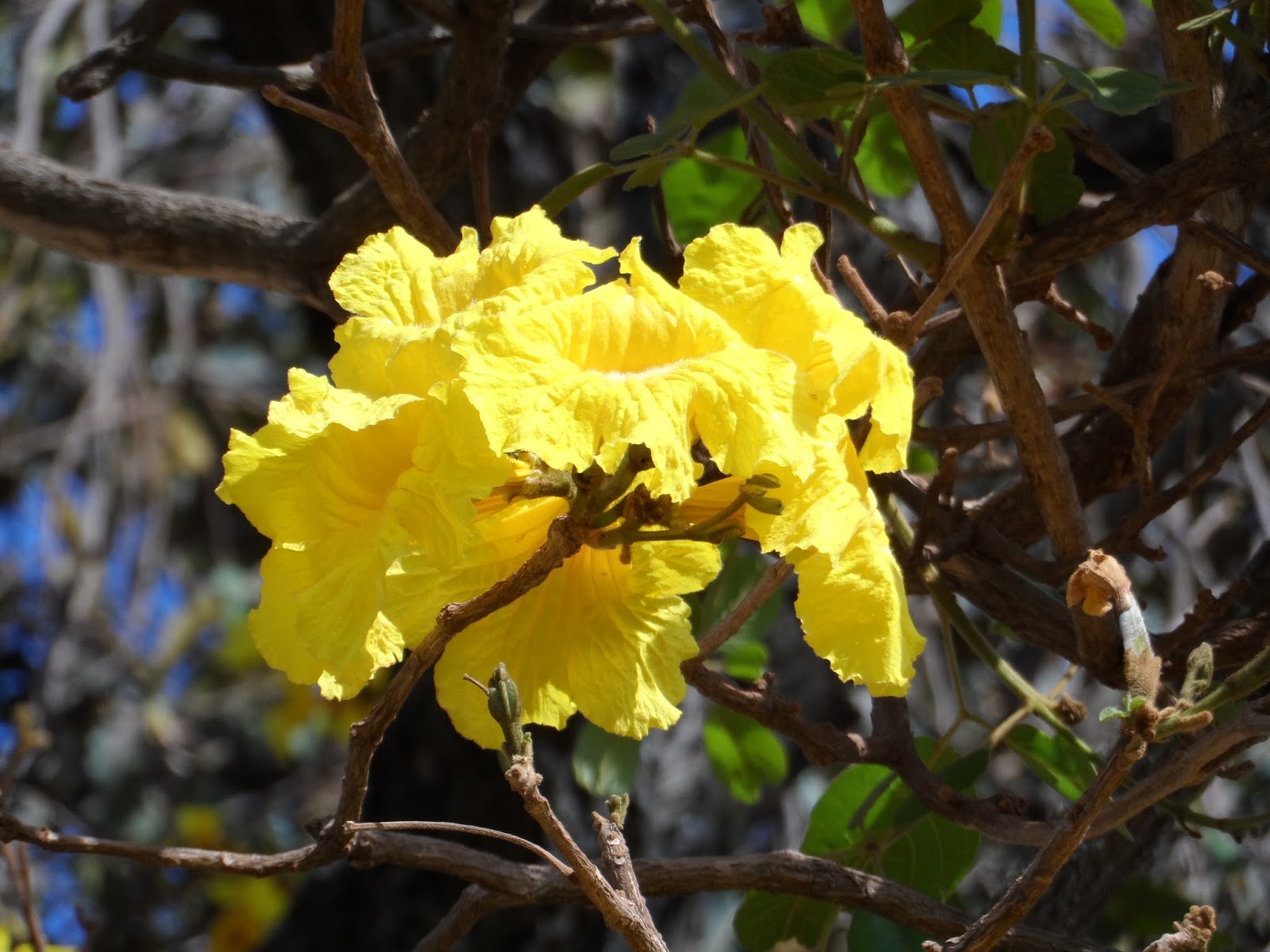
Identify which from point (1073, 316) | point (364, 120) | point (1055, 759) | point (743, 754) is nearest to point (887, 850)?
point (1055, 759)

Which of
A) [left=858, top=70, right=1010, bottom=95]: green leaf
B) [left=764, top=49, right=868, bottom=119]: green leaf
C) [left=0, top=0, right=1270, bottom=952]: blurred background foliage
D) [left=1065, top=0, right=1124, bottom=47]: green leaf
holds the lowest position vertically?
[left=0, top=0, right=1270, bottom=952]: blurred background foliage

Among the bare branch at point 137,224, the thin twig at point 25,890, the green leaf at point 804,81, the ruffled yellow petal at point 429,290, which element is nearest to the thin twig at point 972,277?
the green leaf at point 804,81

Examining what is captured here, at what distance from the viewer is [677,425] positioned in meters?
0.84

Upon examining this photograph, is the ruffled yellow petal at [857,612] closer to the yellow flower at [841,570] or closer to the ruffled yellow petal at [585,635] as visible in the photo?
the yellow flower at [841,570]

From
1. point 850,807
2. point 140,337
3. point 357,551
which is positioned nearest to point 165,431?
point 140,337

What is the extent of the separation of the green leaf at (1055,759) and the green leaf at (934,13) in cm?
74

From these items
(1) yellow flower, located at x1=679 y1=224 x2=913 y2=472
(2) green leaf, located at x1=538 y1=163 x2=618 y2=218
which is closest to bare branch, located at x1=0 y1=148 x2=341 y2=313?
(2) green leaf, located at x1=538 y1=163 x2=618 y2=218

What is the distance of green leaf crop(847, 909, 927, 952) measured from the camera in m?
1.42

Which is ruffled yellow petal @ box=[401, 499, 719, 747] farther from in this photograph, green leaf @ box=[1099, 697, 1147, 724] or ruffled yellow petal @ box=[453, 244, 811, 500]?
green leaf @ box=[1099, 697, 1147, 724]

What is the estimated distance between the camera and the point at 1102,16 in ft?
5.24

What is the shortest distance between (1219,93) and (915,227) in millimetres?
1393

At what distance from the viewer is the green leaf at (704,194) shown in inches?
64.8

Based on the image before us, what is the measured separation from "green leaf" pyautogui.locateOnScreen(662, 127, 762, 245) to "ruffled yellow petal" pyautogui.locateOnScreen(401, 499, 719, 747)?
29.5 inches

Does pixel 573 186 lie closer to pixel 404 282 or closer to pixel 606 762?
pixel 404 282
